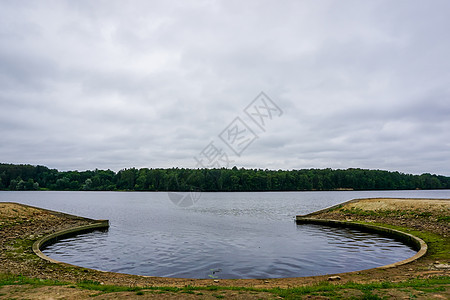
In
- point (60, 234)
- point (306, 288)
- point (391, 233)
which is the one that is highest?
point (306, 288)

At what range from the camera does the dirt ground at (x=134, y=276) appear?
10078mm

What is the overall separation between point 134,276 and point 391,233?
2425 cm

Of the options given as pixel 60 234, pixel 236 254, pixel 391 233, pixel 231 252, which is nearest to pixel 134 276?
pixel 236 254

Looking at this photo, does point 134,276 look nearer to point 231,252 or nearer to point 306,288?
point 306,288

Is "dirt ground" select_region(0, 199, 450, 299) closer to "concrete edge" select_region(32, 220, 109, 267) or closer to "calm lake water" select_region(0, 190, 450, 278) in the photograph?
"concrete edge" select_region(32, 220, 109, 267)

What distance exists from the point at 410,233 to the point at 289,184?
168588mm

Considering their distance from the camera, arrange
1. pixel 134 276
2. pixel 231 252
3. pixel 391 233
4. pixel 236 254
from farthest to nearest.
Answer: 1. pixel 391 233
2. pixel 231 252
3. pixel 236 254
4. pixel 134 276

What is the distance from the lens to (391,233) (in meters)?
28.1

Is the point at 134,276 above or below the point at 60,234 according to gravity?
above

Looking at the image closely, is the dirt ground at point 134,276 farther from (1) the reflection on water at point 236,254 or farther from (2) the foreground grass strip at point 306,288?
(1) the reflection on water at point 236,254

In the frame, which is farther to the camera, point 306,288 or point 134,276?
point 134,276

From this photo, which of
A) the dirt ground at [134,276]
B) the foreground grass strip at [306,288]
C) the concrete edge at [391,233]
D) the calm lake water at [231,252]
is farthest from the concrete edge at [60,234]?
the concrete edge at [391,233]

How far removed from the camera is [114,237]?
31.0 metres

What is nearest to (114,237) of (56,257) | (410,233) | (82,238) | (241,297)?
(82,238)
